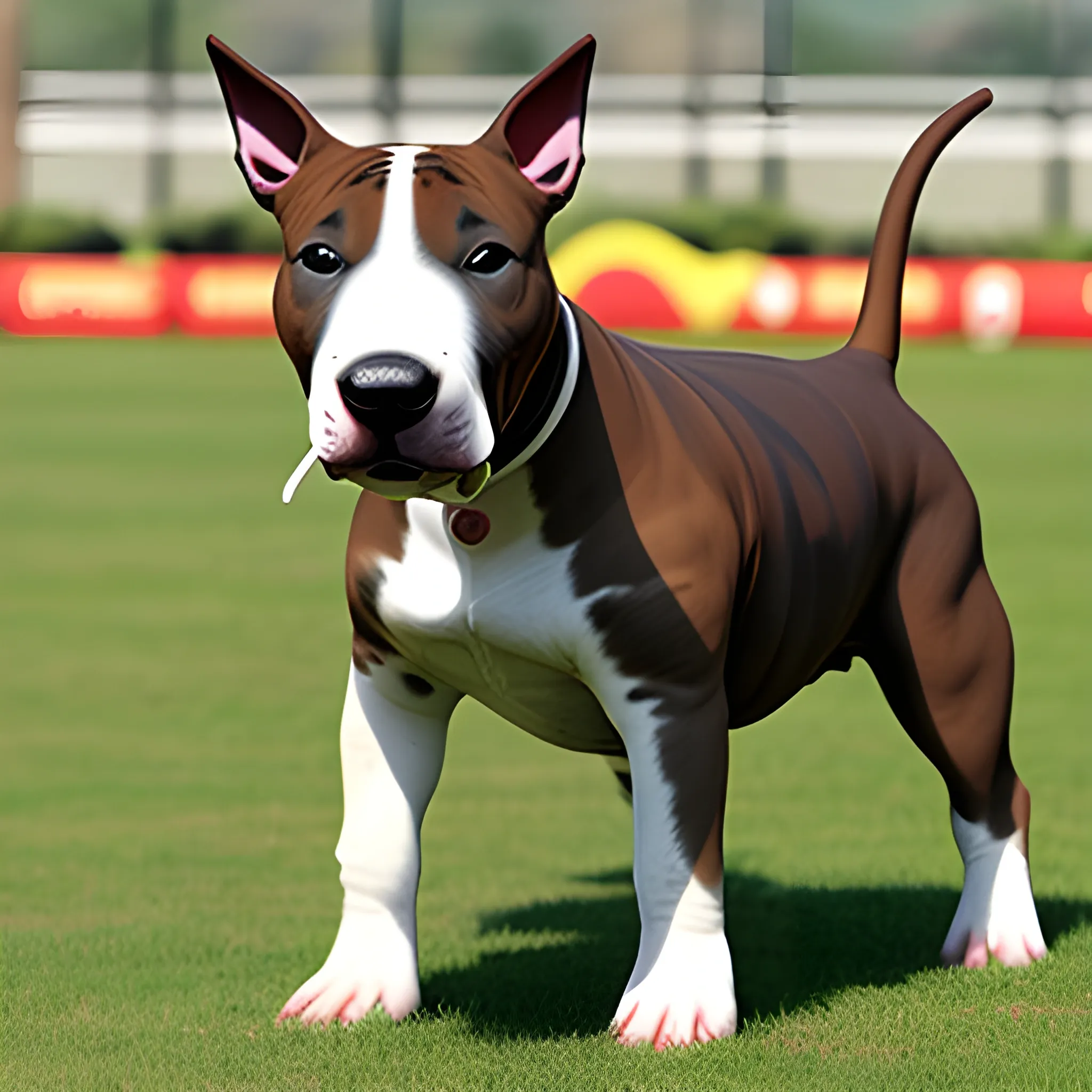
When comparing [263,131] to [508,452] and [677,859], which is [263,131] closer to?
[508,452]

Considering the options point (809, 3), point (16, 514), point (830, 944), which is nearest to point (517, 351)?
point (830, 944)

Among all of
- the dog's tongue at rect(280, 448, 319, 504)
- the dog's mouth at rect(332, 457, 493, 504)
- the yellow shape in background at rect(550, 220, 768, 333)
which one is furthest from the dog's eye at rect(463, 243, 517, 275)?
the yellow shape in background at rect(550, 220, 768, 333)

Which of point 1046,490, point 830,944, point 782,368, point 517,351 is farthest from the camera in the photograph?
point 1046,490

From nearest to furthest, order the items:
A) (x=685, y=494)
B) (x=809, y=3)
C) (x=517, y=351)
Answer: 1. (x=517, y=351)
2. (x=685, y=494)
3. (x=809, y=3)

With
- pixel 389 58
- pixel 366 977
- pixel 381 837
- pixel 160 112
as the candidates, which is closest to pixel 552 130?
pixel 381 837

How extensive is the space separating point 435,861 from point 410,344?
3.53m

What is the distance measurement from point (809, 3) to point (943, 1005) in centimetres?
2690

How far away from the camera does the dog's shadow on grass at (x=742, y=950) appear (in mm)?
4582

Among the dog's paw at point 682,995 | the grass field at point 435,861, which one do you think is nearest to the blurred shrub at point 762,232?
the grass field at point 435,861

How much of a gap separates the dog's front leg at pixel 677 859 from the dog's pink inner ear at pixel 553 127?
106 cm

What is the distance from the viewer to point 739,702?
438 centimetres

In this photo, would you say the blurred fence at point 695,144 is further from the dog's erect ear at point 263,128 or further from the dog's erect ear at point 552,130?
the dog's erect ear at point 552,130

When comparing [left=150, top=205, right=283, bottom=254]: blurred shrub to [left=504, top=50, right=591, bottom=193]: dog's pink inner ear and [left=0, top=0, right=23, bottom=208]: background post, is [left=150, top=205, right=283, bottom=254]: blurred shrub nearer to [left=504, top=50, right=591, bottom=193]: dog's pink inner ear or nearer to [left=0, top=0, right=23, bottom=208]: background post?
[left=0, top=0, right=23, bottom=208]: background post

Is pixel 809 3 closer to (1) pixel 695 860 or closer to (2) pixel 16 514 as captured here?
(2) pixel 16 514
